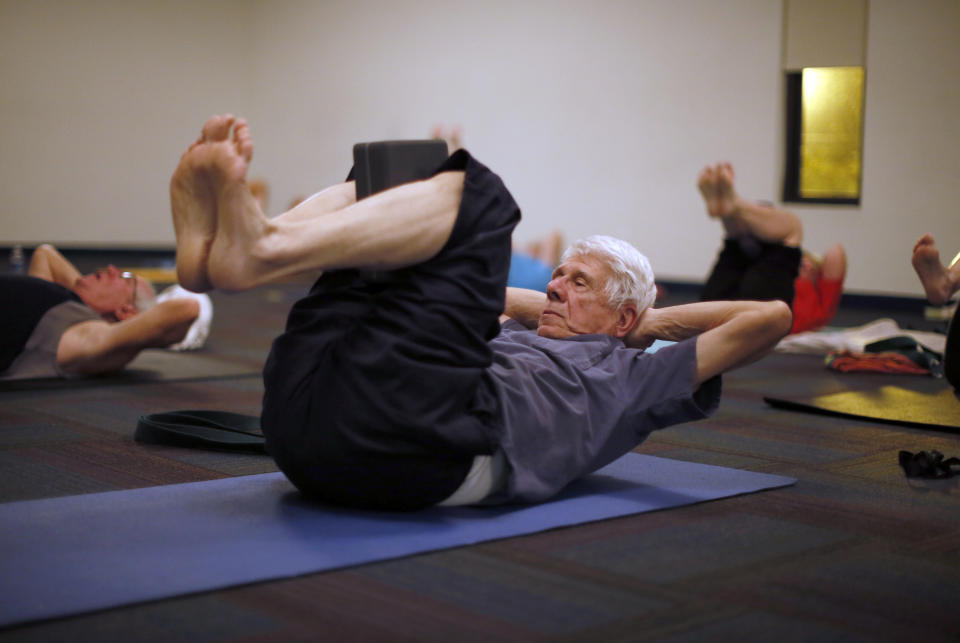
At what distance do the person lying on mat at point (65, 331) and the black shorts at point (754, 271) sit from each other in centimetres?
244

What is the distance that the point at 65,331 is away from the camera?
3.98 metres

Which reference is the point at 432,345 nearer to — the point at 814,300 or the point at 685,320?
the point at 685,320

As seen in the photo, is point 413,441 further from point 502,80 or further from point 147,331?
point 502,80

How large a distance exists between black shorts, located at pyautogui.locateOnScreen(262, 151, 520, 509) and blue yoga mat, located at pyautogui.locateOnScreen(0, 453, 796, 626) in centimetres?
11

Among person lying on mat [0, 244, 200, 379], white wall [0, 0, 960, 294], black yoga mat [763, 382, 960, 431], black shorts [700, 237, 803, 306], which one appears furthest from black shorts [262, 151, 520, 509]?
white wall [0, 0, 960, 294]

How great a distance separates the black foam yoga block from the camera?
194 cm

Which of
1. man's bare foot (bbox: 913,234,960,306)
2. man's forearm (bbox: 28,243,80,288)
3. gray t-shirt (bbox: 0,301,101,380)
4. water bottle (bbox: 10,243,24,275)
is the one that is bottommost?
water bottle (bbox: 10,243,24,275)

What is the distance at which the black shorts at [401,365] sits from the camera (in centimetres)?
188

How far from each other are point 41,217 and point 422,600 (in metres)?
9.62

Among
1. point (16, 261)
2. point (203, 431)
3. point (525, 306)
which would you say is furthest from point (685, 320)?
point (16, 261)

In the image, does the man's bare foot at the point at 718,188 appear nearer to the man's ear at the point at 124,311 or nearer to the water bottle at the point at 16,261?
the man's ear at the point at 124,311

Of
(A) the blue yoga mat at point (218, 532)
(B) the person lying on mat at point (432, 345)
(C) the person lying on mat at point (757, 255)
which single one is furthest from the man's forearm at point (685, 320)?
(C) the person lying on mat at point (757, 255)

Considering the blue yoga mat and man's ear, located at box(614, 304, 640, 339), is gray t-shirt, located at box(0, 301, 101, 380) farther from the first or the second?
man's ear, located at box(614, 304, 640, 339)

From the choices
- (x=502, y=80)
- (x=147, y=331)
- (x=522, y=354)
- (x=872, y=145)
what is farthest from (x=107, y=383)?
(x=502, y=80)
